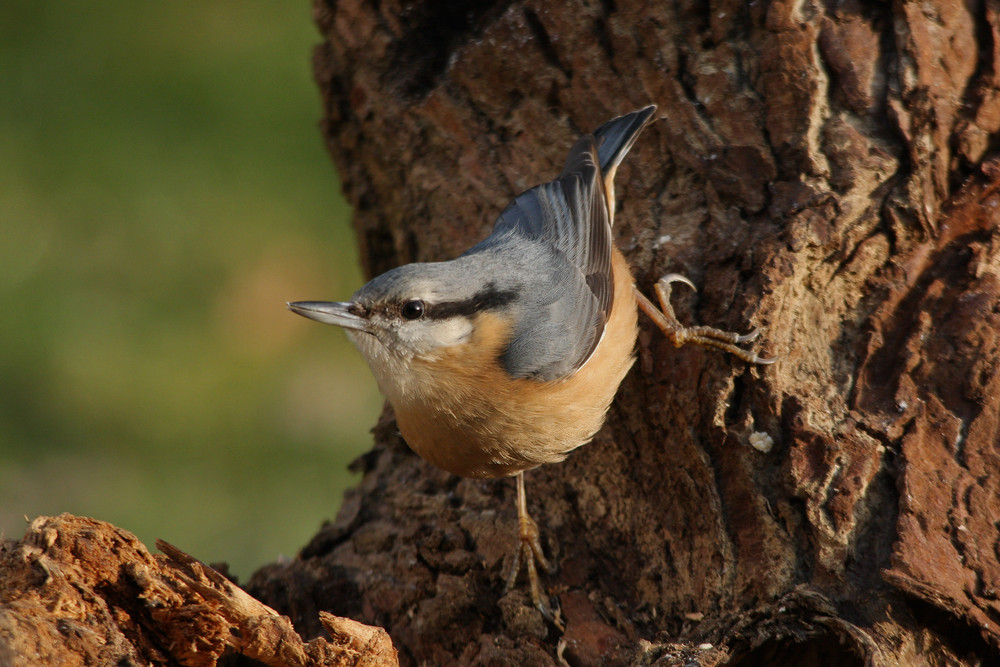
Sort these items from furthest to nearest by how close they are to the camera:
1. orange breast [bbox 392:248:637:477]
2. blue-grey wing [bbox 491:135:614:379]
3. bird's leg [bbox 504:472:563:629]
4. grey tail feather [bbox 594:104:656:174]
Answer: grey tail feather [bbox 594:104:656:174]
blue-grey wing [bbox 491:135:614:379]
orange breast [bbox 392:248:637:477]
bird's leg [bbox 504:472:563:629]

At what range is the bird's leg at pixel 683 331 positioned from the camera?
2783mm

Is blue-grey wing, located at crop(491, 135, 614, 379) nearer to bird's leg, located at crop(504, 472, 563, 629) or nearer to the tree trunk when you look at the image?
the tree trunk

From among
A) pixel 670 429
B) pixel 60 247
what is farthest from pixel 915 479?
pixel 60 247

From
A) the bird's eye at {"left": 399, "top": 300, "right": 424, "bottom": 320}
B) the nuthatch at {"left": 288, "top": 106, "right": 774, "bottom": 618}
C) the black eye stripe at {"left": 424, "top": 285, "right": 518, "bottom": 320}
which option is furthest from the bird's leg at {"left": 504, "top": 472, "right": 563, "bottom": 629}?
the bird's eye at {"left": 399, "top": 300, "right": 424, "bottom": 320}

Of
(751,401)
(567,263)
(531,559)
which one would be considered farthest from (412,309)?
(751,401)

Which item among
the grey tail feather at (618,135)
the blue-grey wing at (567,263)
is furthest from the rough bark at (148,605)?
the grey tail feather at (618,135)

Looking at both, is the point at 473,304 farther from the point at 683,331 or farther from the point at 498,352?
the point at 683,331

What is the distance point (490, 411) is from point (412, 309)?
0.43 metres

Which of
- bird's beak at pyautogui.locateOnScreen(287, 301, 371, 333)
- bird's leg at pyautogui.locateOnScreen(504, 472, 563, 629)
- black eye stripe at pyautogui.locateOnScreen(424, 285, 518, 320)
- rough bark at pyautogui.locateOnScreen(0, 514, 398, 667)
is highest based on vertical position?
bird's beak at pyautogui.locateOnScreen(287, 301, 371, 333)

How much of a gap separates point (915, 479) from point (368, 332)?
169 centimetres

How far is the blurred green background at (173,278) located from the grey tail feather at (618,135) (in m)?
1.78

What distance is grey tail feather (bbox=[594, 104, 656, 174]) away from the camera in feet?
10.9

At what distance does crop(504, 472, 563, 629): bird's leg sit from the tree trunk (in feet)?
0.18

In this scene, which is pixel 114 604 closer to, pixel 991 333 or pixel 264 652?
pixel 264 652
